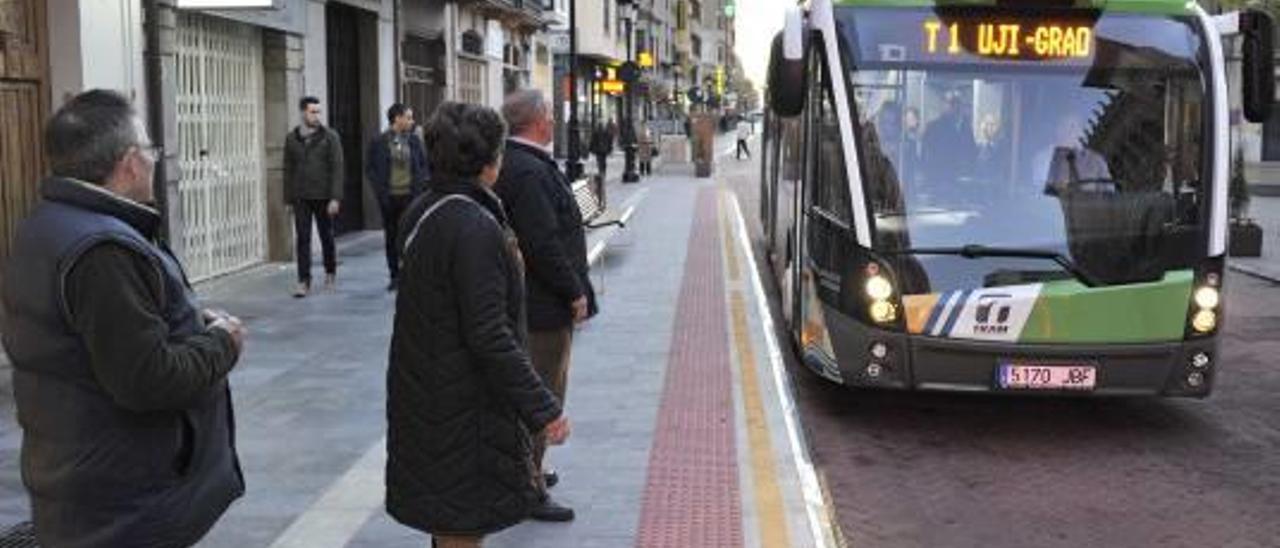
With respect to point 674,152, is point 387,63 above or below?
above

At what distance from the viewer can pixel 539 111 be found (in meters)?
5.73

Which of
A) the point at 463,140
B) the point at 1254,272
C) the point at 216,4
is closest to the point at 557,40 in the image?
the point at 1254,272

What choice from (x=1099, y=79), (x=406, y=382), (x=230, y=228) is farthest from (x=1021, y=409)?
(x=230, y=228)

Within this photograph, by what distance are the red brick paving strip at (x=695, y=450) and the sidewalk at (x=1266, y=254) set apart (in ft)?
26.6

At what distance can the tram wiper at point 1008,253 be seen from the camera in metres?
7.80

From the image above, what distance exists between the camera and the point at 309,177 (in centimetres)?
1299

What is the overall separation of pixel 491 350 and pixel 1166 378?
5.15m

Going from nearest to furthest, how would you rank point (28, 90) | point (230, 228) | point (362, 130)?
point (28, 90)
point (230, 228)
point (362, 130)

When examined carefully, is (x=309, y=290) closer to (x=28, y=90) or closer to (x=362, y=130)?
(x=28, y=90)

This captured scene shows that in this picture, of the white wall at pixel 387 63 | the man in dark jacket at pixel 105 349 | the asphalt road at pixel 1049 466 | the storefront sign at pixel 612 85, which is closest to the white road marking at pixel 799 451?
the asphalt road at pixel 1049 466

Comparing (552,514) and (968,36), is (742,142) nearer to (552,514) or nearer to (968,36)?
(968,36)

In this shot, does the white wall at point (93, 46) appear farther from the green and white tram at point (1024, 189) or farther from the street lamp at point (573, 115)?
the street lamp at point (573, 115)

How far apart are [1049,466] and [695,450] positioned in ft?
6.25

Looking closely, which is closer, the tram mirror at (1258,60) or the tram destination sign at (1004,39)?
the tram mirror at (1258,60)
